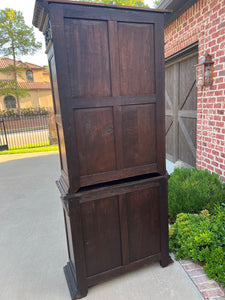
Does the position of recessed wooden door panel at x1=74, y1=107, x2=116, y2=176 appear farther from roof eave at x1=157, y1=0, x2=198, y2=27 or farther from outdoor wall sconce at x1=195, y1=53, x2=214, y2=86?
roof eave at x1=157, y1=0, x2=198, y2=27

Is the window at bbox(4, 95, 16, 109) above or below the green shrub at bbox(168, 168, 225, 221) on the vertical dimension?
above

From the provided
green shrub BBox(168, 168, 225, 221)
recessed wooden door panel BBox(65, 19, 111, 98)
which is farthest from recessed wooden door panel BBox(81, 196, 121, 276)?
green shrub BBox(168, 168, 225, 221)

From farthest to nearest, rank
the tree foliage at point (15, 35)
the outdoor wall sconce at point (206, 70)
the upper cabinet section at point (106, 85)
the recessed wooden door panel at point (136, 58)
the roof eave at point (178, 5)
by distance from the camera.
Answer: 1. the tree foliage at point (15, 35)
2. the roof eave at point (178, 5)
3. the outdoor wall sconce at point (206, 70)
4. the recessed wooden door panel at point (136, 58)
5. the upper cabinet section at point (106, 85)

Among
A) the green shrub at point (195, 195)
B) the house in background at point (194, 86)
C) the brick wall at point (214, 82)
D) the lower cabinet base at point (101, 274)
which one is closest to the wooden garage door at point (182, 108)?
the house in background at point (194, 86)

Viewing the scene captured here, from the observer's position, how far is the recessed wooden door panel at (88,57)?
1704mm

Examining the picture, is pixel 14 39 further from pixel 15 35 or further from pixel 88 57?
pixel 88 57

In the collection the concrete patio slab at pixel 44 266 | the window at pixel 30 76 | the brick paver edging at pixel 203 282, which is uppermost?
the window at pixel 30 76

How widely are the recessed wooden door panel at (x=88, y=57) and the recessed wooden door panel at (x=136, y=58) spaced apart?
0.15 meters

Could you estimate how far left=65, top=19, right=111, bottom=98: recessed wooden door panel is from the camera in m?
1.70

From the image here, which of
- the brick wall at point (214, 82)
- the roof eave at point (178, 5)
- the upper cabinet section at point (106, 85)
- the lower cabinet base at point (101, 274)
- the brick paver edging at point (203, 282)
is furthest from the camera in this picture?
the roof eave at point (178, 5)

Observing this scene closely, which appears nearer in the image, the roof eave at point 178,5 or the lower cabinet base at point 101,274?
the lower cabinet base at point 101,274

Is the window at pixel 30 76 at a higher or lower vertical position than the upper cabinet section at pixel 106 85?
higher

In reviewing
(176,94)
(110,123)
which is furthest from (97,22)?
(176,94)

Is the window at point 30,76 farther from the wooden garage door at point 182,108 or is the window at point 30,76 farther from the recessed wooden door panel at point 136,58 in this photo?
the recessed wooden door panel at point 136,58
